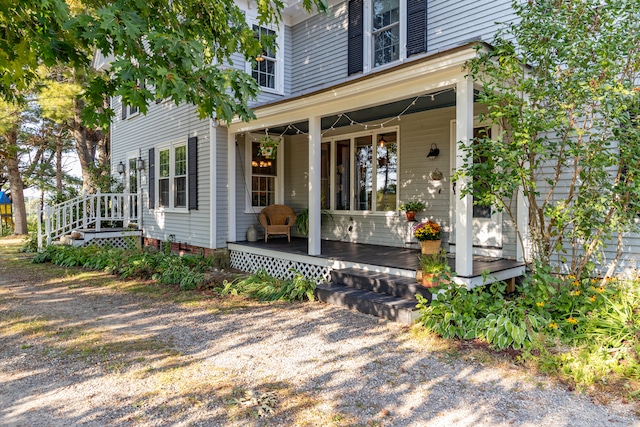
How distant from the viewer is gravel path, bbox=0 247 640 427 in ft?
9.05

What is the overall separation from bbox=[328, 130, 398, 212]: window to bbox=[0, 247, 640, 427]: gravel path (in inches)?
133

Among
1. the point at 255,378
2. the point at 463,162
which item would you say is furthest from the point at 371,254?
the point at 255,378

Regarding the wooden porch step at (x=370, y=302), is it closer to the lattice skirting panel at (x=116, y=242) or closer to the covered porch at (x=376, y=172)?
the covered porch at (x=376, y=172)

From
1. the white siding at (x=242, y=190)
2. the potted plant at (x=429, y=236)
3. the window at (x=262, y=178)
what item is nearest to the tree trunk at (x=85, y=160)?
the white siding at (x=242, y=190)

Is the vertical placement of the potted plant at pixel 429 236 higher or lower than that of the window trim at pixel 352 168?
lower

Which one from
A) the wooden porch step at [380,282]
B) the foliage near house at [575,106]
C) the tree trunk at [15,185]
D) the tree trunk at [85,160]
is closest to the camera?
the foliage near house at [575,106]

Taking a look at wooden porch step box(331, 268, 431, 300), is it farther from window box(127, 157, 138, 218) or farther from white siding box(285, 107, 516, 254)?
window box(127, 157, 138, 218)

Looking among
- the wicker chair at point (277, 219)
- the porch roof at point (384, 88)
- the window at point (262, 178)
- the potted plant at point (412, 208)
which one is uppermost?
the porch roof at point (384, 88)

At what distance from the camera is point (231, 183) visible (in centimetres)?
827

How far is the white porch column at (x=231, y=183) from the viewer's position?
829 cm

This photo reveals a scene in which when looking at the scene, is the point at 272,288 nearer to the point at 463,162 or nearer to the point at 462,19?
the point at 463,162

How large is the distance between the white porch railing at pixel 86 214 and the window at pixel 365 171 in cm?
599

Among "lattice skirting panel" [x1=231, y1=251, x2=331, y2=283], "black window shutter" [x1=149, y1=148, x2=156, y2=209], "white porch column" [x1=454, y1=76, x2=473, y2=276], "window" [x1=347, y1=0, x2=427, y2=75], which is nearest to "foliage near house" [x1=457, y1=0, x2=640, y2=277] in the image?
"white porch column" [x1=454, y1=76, x2=473, y2=276]

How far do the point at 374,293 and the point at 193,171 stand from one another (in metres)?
5.31
